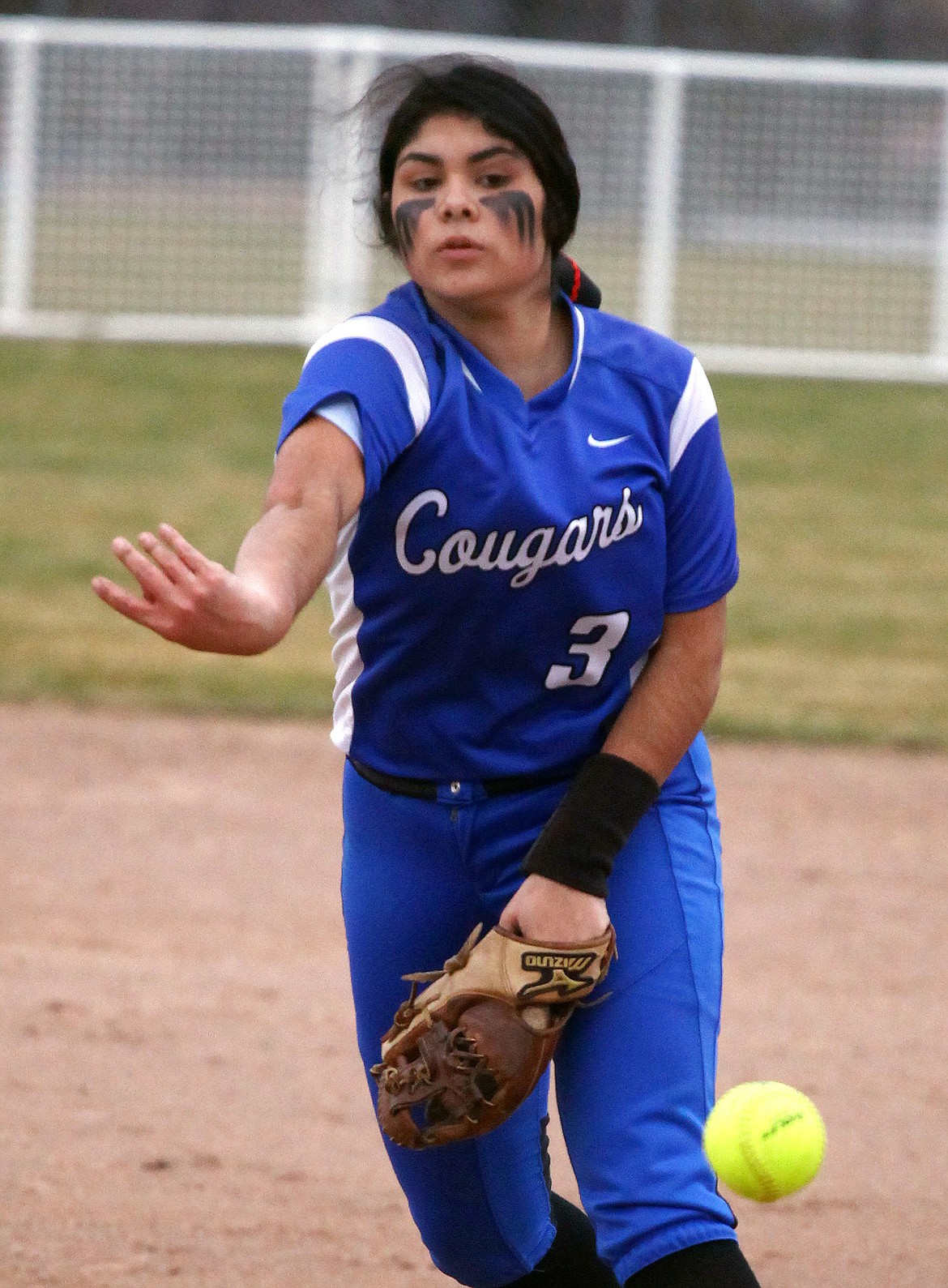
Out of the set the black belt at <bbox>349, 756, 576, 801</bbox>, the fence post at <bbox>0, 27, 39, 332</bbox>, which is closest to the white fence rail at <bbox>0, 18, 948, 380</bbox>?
the fence post at <bbox>0, 27, 39, 332</bbox>

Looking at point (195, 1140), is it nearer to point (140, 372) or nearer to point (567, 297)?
point (567, 297)

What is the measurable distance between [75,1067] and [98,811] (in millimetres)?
1881

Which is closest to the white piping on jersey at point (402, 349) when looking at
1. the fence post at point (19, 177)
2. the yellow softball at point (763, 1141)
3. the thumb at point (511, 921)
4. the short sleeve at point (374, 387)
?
the short sleeve at point (374, 387)

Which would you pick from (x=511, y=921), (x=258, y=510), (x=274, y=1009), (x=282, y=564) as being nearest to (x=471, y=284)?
(x=282, y=564)

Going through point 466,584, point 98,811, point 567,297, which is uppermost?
point 567,297

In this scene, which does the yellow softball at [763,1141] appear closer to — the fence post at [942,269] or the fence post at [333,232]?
the fence post at [333,232]

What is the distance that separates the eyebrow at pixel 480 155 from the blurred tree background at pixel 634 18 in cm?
2624

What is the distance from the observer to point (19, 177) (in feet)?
47.1

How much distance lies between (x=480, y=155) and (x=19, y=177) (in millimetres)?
12853

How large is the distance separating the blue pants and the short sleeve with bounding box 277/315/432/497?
50cm

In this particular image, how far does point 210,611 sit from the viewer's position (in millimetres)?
1845

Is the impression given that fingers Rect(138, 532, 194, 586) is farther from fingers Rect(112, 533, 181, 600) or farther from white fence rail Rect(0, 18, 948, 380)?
white fence rail Rect(0, 18, 948, 380)

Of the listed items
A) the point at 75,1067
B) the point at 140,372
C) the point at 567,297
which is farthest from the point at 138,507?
the point at 567,297

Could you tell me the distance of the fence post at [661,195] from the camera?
1441cm
